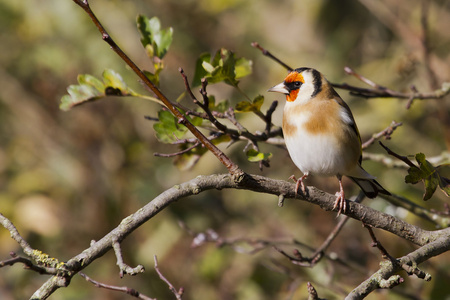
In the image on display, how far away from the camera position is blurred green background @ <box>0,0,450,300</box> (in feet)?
16.8

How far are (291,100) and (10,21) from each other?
4053 mm

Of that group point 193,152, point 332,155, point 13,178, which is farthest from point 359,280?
point 13,178

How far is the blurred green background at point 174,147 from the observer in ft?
16.8

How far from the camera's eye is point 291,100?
11.1 ft

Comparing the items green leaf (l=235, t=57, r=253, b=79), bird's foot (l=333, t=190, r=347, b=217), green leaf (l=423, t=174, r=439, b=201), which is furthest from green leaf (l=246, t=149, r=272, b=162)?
green leaf (l=423, t=174, r=439, b=201)

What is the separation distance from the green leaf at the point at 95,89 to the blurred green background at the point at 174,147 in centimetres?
209

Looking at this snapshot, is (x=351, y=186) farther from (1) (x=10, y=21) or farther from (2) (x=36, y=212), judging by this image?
(1) (x=10, y=21)

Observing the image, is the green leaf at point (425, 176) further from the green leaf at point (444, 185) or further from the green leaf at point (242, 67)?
the green leaf at point (242, 67)

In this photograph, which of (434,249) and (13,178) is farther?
(13,178)

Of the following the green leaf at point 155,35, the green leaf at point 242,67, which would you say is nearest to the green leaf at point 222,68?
the green leaf at point 242,67

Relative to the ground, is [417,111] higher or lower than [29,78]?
lower

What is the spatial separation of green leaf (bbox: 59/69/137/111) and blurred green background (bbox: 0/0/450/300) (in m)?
2.09

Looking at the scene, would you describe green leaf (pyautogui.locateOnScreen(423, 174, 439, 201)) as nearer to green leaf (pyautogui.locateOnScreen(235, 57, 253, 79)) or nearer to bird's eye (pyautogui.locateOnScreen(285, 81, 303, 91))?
green leaf (pyautogui.locateOnScreen(235, 57, 253, 79))

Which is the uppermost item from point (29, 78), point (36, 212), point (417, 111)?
point (29, 78)
